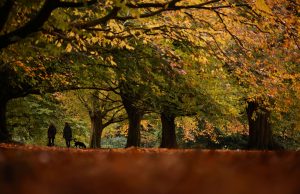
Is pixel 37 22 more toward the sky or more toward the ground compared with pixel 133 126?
more toward the sky

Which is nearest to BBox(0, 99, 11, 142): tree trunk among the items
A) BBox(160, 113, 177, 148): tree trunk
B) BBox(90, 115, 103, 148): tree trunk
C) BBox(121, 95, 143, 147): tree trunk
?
BBox(121, 95, 143, 147): tree trunk

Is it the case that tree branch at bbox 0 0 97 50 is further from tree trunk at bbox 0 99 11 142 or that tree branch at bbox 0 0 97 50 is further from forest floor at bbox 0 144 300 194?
tree trunk at bbox 0 99 11 142

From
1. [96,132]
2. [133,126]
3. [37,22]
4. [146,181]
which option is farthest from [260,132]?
[146,181]

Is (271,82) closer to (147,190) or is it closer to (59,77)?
(59,77)

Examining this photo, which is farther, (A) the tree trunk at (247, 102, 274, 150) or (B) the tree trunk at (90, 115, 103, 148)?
(B) the tree trunk at (90, 115, 103, 148)

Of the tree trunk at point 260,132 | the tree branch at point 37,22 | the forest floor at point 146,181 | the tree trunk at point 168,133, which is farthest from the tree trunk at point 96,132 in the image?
the forest floor at point 146,181

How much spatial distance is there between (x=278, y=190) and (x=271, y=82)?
10.5m

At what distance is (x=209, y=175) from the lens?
162cm

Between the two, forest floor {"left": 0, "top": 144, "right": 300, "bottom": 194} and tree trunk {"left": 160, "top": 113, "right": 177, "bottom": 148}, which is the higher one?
tree trunk {"left": 160, "top": 113, "right": 177, "bottom": 148}

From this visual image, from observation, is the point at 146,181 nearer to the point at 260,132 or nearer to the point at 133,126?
the point at 260,132

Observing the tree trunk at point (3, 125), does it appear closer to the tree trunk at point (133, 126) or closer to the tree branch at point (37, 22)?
the tree trunk at point (133, 126)

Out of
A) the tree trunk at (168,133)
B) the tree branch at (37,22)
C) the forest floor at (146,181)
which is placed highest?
the tree branch at (37,22)

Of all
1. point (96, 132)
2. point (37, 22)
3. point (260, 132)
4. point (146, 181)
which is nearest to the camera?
point (146, 181)

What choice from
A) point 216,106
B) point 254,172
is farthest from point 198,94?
point 254,172
